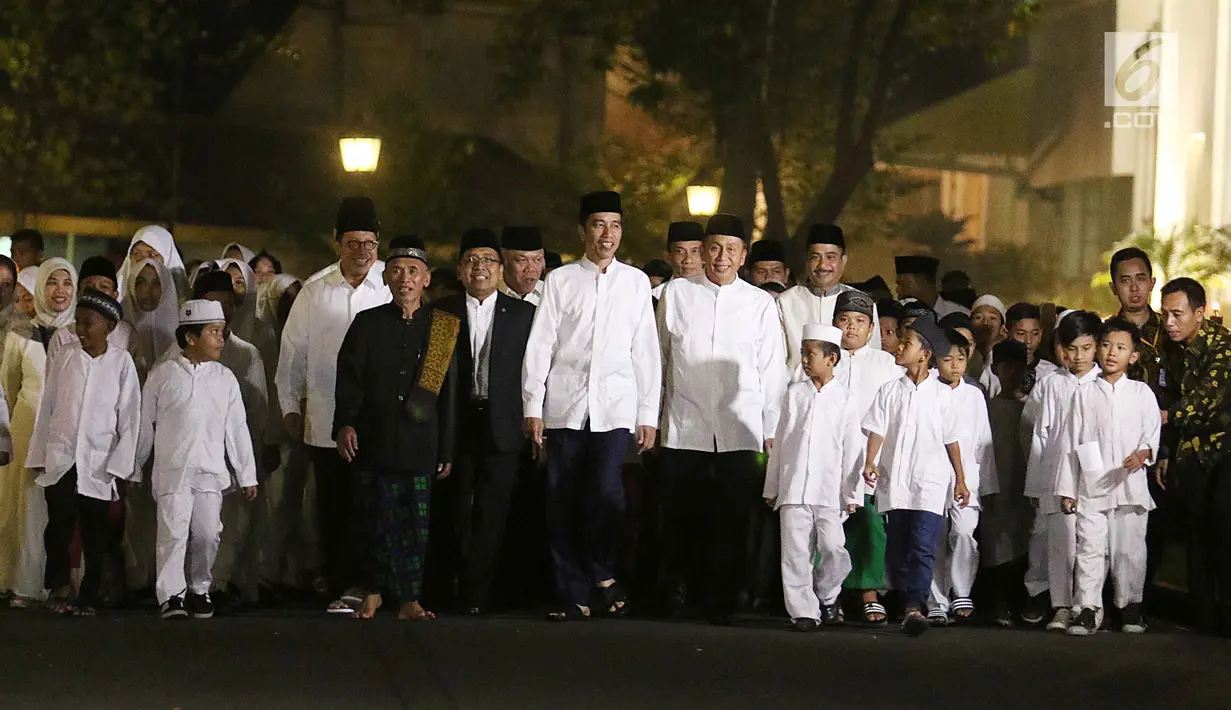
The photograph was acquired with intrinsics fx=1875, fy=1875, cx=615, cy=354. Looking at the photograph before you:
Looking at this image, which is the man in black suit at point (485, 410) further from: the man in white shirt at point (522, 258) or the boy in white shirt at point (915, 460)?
the boy in white shirt at point (915, 460)

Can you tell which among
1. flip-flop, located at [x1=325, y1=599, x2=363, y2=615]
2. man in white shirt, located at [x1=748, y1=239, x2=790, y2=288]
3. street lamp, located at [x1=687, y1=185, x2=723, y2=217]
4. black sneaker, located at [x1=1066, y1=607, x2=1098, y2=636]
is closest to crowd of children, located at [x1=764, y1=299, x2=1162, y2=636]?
black sneaker, located at [x1=1066, y1=607, x2=1098, y2=636]

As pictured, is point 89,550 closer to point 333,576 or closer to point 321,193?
point 333,576

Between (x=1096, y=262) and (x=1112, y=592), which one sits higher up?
(x=1096, y=262)

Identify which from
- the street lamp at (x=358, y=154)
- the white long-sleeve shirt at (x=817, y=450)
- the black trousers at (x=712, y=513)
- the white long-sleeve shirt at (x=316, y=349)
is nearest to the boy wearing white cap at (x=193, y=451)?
the white long-sleeve shirt at (x=316, y=349)

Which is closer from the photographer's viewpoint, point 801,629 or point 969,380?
point 801,629

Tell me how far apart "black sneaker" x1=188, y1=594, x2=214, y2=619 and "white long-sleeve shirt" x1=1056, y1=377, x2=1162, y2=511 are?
4133mm

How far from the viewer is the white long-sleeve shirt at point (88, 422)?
9.04 m

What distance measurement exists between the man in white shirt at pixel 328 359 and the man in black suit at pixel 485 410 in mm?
616

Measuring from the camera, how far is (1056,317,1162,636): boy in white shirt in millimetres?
9062

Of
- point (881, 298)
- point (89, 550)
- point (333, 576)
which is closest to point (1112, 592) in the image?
point (881, 298)

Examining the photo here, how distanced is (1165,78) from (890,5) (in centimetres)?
259

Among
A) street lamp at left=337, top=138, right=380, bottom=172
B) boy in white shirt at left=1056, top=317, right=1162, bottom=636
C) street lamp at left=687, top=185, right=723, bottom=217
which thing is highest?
street lamp at left=337, top=138, right=380, bottom=172

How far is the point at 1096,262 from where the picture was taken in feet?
56.3

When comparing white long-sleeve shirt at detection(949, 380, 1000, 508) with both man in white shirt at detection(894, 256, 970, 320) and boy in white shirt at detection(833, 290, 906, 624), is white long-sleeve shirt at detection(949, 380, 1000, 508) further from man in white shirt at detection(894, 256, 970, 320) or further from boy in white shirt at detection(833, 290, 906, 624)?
man in white shirt at detection(894, 256, 970, 320)
